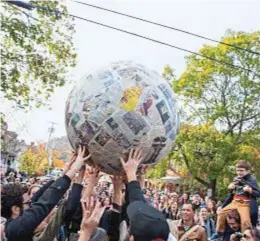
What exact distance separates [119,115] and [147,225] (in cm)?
154

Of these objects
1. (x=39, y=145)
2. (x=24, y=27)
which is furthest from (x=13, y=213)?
(x=39, y=145)

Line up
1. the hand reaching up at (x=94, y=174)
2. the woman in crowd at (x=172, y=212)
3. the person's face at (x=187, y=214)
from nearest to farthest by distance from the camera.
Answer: the hand reaching up at (x=94, y=174) < the person's face at (x=187, y=214) < the woman in crowd at (x=172, y=212)

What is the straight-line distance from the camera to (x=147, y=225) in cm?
283

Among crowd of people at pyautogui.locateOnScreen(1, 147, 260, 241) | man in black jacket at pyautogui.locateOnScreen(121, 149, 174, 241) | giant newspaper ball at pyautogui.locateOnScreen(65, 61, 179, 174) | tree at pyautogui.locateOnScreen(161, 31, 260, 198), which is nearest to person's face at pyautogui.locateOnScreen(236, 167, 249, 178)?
crowd of people at pyautogui.locateOnScreen(1, 147, 260, 241)

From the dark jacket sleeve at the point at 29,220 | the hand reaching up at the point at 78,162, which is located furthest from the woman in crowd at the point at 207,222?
the dark jacket sleeve at the point at 29,220

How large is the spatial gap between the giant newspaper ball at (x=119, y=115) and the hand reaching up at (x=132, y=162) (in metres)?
0.05

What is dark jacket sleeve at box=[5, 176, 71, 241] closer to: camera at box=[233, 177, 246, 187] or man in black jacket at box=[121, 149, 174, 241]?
man in black jacket at box=[121, 149, 174, 241]

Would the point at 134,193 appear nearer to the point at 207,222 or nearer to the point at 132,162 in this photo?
the point at 132,162

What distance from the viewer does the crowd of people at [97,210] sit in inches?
119

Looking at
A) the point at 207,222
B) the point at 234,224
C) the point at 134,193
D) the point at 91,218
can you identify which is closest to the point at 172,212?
the point at 207,222

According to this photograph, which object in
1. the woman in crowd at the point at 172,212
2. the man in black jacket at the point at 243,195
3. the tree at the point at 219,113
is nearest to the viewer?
the man in black jacket at the point at 243,195

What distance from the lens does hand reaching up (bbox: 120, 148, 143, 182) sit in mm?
4055

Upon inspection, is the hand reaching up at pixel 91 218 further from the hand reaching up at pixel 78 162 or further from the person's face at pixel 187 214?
the person's face at pixel 187 214

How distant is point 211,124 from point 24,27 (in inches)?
850
